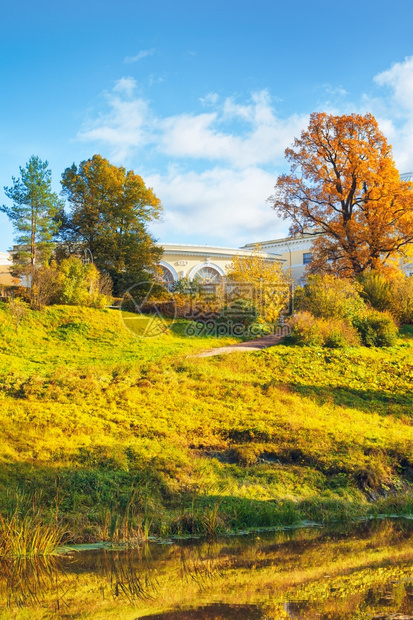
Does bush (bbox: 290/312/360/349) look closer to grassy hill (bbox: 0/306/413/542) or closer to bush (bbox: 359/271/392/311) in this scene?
grassy hill (bbox: 0/306/413/542)

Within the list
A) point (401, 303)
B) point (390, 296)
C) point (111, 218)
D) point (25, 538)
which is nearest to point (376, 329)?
point (390, 296)

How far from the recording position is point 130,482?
9.50 m

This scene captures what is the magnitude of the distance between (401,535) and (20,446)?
6.27 metres

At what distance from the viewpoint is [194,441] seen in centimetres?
1174

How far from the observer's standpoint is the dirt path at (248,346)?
20.2 m

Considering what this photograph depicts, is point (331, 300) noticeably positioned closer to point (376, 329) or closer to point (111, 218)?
point (376, 329)

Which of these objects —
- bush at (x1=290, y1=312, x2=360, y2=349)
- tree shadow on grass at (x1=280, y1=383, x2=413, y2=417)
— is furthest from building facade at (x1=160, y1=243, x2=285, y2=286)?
tree shadow on grass at (x1=280, y1=383, x2=413, y2=417)

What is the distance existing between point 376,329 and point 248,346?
5.52m

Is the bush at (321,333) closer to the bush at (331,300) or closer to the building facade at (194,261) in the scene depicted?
the bush at (331,300)

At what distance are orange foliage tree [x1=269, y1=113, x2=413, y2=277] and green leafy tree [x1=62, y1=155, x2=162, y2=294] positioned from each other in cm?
788

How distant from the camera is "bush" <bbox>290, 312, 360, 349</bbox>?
21.4 metres

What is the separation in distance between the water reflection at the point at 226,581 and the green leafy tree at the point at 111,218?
25575mm

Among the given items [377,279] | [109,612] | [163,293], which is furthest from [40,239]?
[109,612]

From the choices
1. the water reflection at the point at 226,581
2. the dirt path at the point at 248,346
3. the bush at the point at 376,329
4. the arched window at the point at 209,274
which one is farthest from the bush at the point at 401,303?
the arched window at the point at 209,274
